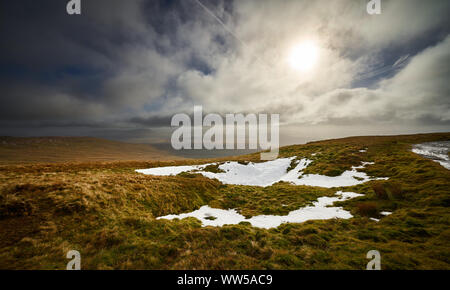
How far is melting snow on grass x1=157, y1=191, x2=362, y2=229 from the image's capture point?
9891 mm

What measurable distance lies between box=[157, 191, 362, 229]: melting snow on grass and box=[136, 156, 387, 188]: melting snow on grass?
607 cm

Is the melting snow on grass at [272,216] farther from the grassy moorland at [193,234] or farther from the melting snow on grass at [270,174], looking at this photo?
the melting snow on grass at [270,174]

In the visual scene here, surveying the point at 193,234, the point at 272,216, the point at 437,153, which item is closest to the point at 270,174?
the point at 272,216

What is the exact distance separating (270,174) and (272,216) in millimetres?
16559

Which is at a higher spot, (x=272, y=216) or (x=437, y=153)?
(x=437, y=153)

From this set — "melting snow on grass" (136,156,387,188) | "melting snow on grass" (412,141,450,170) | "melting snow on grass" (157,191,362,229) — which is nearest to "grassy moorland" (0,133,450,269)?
"melting snow on grass" (157,191,362,229)

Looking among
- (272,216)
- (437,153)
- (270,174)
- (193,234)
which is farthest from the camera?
(270,174)

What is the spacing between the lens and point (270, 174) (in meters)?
27.0

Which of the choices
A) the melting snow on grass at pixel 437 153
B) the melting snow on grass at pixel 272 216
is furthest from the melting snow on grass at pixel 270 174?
the melting snow on grass at pixel 437 153

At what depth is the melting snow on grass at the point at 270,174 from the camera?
18.4 metres

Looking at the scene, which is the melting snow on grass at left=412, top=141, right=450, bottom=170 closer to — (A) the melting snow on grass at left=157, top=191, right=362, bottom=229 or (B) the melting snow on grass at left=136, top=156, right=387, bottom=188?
(B) the melting snow on grass at left=136, top=156, right=387, bottom=188

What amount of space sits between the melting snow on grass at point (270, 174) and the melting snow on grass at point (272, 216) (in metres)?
6.07

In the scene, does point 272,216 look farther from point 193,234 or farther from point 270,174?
point 270,174
